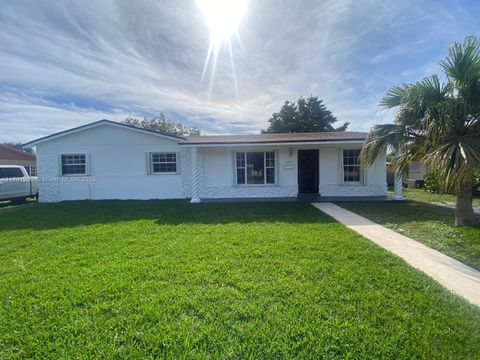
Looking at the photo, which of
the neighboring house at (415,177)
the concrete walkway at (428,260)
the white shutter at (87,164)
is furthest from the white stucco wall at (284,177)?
the neighboring house at (415,177)

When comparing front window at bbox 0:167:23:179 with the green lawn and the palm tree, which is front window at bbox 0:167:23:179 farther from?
the palm tree

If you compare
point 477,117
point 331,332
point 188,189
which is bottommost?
point 331,332

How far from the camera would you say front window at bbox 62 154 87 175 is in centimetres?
1314

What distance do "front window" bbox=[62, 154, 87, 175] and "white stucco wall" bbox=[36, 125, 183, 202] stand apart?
0.24m

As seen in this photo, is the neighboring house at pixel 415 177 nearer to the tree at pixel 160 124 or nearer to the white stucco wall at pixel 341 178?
the white stucco wall at pixel 341 178

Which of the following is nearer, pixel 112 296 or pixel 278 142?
pixel 112 296

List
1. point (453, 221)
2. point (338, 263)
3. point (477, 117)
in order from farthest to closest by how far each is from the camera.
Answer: point (453, 221) < point (477, 117) < point (338, 263)

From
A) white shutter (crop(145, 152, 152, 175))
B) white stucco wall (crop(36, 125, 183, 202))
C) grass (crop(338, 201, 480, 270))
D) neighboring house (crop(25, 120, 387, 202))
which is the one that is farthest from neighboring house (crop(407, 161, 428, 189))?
white shutter (crop(145, 152, 152, 175))

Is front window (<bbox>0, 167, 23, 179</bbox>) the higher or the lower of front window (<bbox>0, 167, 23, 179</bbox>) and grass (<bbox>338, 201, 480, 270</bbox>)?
the higher

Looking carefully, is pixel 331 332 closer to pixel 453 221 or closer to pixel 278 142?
pixel 453 221

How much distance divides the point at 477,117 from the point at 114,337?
8.57 metres

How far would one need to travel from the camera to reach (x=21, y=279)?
390cm

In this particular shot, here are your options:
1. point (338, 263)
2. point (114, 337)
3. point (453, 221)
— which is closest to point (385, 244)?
point (338, 263)

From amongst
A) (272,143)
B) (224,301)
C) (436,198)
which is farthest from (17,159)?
(436,198)
